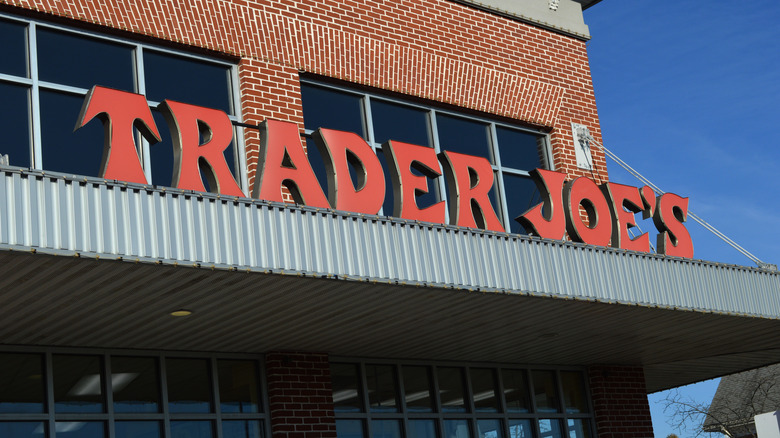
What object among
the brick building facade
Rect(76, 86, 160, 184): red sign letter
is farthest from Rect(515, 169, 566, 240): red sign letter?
Rect(76, 86, 160, 184): red sign letter

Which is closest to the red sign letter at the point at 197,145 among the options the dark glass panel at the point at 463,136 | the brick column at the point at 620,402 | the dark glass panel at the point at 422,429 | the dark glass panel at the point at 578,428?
the dark glass panel at the point at 422,429

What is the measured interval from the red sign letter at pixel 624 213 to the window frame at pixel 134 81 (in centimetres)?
480

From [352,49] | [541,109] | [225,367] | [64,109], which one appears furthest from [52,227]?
[541,109]

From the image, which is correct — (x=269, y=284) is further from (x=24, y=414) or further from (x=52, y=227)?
(x=24, y=414)

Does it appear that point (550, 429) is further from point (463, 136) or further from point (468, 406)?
point (463, 136)

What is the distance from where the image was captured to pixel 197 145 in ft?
33.9

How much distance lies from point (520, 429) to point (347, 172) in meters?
5.36

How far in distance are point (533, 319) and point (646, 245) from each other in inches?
109

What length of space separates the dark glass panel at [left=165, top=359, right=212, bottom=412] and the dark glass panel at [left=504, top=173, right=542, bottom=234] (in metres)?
5.34

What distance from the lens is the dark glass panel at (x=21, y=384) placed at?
414 inches

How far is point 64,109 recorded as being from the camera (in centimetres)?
1137

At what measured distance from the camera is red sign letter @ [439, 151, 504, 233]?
1219 centimetres

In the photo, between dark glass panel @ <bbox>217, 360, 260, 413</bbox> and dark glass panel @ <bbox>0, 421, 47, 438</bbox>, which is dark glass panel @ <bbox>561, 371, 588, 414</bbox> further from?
dark glass panel @ <bbox>0, 421, 47, 438</bbox>

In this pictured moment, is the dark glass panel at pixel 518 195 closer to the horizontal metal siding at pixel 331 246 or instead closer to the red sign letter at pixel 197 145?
the horizontal metal siding at pixel 331 246
